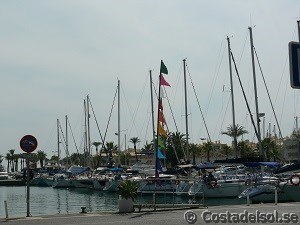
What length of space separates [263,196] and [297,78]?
34.2 meters

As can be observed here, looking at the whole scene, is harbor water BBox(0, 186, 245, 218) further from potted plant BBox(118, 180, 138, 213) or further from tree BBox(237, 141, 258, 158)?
tree BBox(237, 141, 258, 158)

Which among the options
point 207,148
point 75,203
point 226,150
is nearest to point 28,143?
point 75,203

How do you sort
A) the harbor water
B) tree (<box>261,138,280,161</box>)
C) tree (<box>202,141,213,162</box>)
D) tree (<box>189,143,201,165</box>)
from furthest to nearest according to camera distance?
tree (<box>189,143,201,165</box>), tree (<box>202,141,213,162</box>), tree (<box>261,138,280,161</box>), the harbor water

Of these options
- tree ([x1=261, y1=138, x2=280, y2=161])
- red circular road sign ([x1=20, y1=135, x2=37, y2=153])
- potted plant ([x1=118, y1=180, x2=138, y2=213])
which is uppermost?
tree ([x1=261, y1=138, x2=280, y2=161])

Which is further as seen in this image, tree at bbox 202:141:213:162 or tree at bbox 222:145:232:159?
tree at bbox 222:145:232:159

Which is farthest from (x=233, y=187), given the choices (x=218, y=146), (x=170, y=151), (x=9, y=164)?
(x=9, y=164)

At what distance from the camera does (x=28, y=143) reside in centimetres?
2012

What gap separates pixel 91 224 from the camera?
16.8 meters

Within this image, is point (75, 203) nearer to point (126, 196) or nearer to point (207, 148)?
point (126, 196)

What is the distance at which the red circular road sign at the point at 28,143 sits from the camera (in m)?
20.0

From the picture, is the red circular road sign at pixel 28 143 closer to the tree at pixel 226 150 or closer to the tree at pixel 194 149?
the tree at pixel 194 149

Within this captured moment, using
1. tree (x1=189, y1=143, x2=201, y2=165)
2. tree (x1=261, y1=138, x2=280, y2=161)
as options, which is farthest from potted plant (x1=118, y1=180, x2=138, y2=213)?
tree (x1=189, y1=143, x2=201, y2=165)

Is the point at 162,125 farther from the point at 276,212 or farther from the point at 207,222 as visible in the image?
the point at 207,222

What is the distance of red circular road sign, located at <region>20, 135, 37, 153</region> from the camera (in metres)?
20.0
